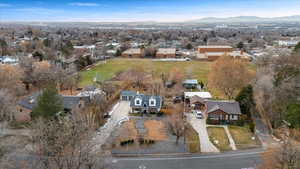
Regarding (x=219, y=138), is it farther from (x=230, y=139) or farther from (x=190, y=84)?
(x=190, y=84)

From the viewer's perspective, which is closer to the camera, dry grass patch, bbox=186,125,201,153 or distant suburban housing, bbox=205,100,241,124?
dry grass patch, bbox=186,125,201,153

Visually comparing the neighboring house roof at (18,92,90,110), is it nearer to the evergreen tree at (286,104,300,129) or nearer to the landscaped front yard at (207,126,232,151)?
the landscaped front yard at (207,126,232,151)

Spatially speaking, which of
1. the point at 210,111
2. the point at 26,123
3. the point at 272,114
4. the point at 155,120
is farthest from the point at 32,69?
the point at 272,114

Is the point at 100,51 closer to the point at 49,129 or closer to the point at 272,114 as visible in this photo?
the point at 272,114

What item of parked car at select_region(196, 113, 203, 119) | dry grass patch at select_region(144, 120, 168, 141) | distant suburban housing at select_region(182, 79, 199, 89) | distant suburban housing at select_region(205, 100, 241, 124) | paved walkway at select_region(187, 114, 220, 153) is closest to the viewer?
paved walkway at select_region(187, 114, 220, 153)

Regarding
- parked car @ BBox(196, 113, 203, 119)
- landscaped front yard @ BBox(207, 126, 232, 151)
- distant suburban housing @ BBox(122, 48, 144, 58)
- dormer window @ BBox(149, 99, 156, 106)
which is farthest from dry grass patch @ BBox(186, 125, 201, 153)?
distant suburban housing @ BBox(122, 48, 144, 58)
